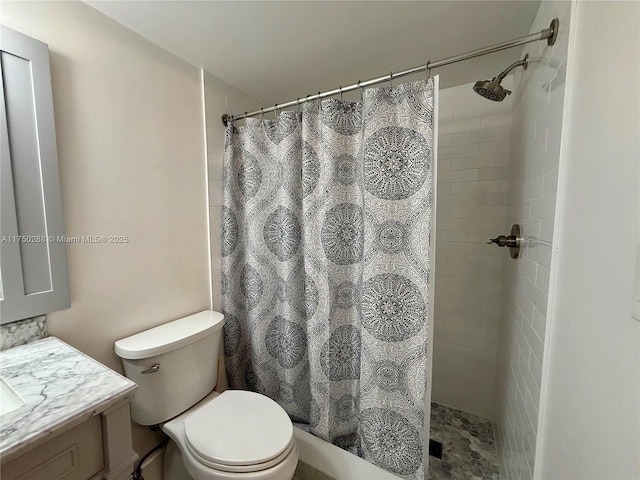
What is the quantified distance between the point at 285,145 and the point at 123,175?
0.74 metres

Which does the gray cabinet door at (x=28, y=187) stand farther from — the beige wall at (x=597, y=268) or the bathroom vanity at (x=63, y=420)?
the beige wall at (x=597, y=268)

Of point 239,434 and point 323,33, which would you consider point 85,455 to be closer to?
point 239,434

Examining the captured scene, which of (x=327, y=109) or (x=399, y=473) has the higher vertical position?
(x=327, y=109)

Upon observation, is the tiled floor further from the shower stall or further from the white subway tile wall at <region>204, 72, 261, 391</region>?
the white subway tile wall at <region>204, 72, 261, 391</region>

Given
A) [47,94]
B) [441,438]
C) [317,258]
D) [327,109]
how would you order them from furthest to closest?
[441,438] → [317,258] → [327,109] → [47,94]

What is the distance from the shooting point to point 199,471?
0.90 meters

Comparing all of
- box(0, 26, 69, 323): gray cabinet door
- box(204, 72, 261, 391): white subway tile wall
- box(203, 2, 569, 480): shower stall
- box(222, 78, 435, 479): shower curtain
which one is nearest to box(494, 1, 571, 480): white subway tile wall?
box(203, 2, 569, 480): shower stall

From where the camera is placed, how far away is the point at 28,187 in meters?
0.82

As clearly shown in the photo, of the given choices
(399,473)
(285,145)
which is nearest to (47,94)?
(285,145)

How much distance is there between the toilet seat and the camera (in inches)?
34.6

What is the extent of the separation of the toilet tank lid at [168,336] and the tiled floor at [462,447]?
4.46 feet

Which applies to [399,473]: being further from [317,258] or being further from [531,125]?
[531,125]

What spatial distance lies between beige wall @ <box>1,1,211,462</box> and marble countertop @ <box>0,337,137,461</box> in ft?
0.59

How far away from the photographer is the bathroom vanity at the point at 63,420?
1.61 ft
